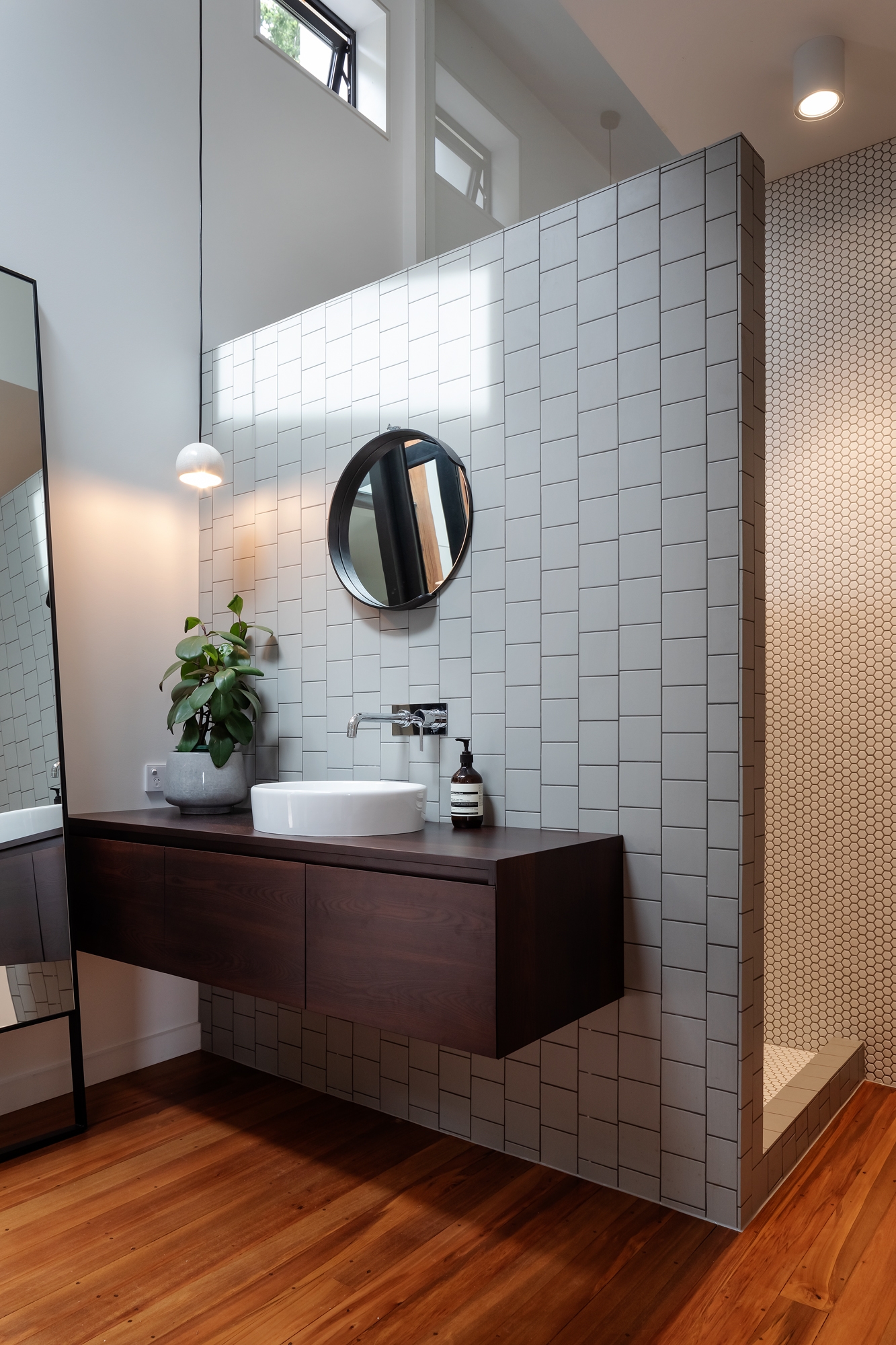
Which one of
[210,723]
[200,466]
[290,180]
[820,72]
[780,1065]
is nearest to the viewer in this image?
[820,72]

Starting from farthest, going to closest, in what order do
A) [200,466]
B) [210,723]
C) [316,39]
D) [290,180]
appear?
[316,39] → [290,180] → [210,723] → [200,466]

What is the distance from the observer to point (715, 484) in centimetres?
Result: 193

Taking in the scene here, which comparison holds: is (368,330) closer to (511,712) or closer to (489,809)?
(511,712)

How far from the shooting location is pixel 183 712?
2.65m

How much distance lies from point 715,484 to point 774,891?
156 cm

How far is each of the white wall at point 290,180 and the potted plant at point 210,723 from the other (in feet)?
3.82

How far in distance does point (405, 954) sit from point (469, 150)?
12.8 ft

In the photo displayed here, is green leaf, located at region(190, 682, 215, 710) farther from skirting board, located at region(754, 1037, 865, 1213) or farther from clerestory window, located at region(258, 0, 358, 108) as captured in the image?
clerestory window, located at region(258, 0, 358, 108)

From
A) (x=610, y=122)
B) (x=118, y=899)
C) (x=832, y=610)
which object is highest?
(x=610, y=122)

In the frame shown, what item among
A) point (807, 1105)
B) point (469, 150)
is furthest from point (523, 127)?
point (807, 1105)

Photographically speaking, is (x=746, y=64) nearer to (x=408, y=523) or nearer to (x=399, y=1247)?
(x=408, y=523)

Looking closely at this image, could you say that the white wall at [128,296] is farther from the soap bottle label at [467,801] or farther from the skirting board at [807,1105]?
the skirting board at [807,1105]

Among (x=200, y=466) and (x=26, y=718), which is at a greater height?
(x=200, y=466)

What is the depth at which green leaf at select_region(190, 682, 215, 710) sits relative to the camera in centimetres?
260
